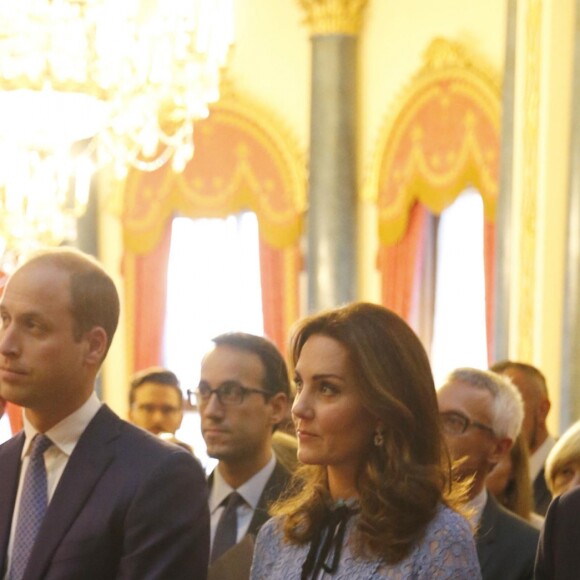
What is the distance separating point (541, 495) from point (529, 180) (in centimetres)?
356

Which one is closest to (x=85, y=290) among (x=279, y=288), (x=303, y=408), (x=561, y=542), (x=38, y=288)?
(x=38, y=288)

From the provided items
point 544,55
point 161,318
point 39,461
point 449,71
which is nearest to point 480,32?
point 449,71

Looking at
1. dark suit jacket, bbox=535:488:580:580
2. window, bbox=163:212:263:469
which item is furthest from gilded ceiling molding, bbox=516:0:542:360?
dark suit jacket, bbox=535:488:580:580

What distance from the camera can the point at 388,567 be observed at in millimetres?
2705

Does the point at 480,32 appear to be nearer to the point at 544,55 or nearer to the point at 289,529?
the point at 544,55

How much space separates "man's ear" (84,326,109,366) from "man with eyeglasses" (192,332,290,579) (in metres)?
1.12

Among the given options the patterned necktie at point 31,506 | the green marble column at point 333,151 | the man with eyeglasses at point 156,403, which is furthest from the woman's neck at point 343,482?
the green marble column at point 333,151

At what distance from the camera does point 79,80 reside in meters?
8.41

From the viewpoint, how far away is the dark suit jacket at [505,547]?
376cm

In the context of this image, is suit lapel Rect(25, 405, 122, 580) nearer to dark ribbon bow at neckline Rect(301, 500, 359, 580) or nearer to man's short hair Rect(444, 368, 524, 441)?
dark ribbon bow at neckline Rect(301, 500, 359, 580)

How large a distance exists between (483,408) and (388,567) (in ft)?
4.97

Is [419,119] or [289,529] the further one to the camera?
[419,119]

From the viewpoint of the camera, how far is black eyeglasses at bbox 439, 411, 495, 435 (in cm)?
413

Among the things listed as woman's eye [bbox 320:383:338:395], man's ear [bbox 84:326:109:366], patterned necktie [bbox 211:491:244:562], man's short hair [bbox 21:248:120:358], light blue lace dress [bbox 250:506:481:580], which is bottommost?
patterned necktie [bbox 211:491:244:562]
